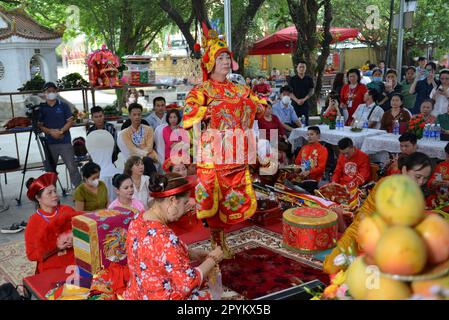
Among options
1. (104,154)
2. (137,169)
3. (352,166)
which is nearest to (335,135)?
(352,166)

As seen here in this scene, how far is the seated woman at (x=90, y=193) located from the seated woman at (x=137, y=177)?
0.30m

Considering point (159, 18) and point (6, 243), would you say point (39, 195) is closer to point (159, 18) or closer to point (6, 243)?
point (6, 243)

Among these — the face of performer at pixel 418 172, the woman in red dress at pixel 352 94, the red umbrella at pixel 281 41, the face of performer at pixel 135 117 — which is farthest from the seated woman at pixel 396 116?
the red umbrella at pixel 281 41

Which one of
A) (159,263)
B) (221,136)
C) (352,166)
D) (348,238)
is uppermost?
(221,136)

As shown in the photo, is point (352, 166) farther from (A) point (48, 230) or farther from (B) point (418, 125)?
(A) point (48, 230)

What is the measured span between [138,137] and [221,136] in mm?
2445

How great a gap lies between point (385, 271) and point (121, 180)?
312 cm

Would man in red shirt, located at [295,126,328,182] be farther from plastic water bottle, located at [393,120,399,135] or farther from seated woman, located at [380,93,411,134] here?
seated woman, located at [380,93,411,134]

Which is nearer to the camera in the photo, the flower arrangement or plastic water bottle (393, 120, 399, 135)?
the flower arrangement

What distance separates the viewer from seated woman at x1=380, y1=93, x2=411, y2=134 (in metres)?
6.74

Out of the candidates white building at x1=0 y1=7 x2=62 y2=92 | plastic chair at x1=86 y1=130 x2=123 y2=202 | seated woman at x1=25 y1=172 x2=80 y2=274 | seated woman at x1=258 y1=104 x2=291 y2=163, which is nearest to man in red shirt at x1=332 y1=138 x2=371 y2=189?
seated woman at x1=258 y1=104 x2=291 y2=163

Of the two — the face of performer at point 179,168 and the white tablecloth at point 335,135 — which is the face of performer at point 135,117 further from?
the white tablecloth at point 335,135

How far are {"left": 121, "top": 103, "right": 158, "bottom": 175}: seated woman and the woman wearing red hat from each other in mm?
2131

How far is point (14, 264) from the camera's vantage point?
4.51m
